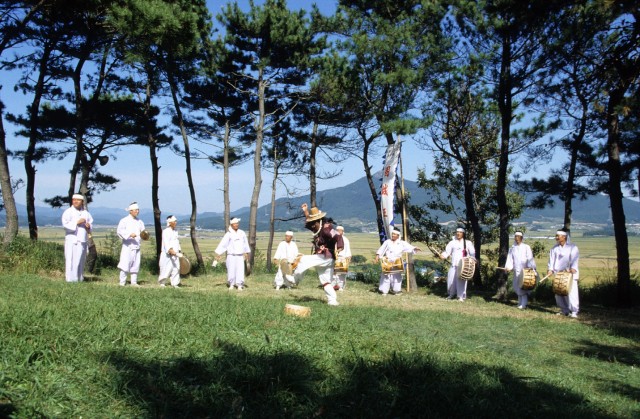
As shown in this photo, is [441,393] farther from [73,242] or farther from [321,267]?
[73,242]

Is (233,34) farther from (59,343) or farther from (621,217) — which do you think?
(59,343)

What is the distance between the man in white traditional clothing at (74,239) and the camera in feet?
38.5

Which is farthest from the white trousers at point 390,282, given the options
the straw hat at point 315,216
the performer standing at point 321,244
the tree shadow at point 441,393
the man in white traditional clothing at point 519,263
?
the tree shadow at point 441,393

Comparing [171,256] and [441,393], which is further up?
[171,256]

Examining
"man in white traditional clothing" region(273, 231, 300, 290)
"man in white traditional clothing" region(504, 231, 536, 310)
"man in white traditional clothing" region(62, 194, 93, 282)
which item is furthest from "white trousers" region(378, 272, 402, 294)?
"man in white traditional clothing" region(62, 194, 93, 282)

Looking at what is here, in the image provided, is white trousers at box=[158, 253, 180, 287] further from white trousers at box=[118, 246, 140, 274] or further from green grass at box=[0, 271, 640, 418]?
green grass at box=[0, 271, 640, 418]

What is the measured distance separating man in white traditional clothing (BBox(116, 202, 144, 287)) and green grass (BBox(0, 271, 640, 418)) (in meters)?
5.57

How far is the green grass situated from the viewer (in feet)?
12.3

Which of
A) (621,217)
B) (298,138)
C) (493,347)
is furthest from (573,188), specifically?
(298,138)

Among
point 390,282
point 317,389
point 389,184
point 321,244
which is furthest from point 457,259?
point 317,389

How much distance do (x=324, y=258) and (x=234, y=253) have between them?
17.2ft

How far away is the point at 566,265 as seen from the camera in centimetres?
1175

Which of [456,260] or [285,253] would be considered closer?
[456,260]

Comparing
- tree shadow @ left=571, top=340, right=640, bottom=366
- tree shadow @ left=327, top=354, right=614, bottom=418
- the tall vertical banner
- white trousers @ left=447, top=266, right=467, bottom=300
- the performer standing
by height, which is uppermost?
the tall vertical banner
